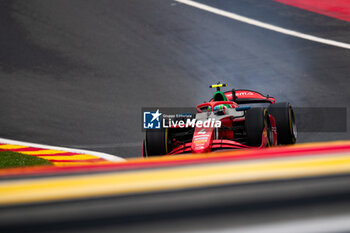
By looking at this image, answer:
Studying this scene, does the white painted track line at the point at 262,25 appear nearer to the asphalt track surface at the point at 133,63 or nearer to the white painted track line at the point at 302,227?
the asphalt track surface at the point at 133,63

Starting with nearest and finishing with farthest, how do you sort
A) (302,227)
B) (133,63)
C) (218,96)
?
(302,227) → (218,96) → (133,63)

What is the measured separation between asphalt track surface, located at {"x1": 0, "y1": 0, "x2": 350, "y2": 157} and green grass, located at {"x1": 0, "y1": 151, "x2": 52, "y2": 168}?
109 centimetres

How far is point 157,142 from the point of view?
6227mm

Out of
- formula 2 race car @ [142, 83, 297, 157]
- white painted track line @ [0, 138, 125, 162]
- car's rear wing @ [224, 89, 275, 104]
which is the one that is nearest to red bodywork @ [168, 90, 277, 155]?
formula 2 race car @ [142, 83, 297, 157]

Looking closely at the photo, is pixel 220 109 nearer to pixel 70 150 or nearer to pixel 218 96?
pixel 218 96

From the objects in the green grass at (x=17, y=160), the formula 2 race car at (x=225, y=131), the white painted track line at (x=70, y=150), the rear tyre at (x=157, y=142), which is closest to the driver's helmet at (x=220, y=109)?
the formula 2 race car at (x=225, y=131)

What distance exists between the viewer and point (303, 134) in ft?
28.0

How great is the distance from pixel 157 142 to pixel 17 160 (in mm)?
2029

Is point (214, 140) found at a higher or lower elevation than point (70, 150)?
higher

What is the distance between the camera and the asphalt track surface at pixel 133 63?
9148mm

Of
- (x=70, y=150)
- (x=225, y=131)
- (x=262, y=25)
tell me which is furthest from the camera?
(x=262, y=25)

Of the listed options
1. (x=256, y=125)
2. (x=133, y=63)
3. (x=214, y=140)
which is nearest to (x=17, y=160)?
(x=214, y=140)

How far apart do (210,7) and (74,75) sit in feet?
19.2

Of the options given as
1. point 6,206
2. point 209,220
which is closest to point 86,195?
point 6,206
